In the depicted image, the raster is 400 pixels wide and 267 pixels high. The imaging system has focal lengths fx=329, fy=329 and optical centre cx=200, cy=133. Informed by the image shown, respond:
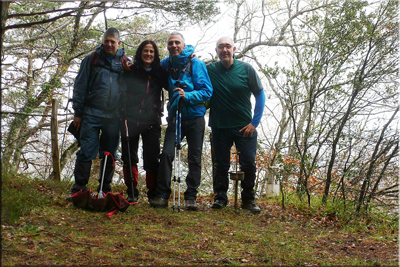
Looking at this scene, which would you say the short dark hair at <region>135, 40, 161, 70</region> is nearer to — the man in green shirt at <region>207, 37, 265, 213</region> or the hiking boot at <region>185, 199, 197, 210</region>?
the man in green shirt at <region>207, 37, 265, 213</region>

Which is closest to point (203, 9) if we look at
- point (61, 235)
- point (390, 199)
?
point (390, 199)

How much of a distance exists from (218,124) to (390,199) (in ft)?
8.51

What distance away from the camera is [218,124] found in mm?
4824

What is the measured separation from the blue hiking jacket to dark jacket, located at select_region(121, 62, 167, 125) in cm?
25

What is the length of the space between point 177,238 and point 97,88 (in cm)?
217

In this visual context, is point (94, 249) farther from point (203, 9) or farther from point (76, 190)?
point (203, 9)

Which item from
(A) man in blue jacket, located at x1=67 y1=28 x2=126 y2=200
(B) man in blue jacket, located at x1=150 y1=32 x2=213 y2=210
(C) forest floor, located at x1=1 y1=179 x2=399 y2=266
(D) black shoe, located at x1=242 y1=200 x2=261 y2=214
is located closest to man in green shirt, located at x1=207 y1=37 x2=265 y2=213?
(D) black shoe, located at x1=242 y1=200 x2=261 y2=214

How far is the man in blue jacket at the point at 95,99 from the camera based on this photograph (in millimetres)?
4160

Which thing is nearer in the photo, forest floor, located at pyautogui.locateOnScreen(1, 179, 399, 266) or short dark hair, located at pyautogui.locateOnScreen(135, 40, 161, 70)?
forest floor, located at pyautogui.locateOnScreen(1, 179, 399, 266)

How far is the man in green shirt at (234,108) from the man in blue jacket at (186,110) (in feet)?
1.25

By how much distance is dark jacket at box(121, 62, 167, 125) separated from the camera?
443 cm

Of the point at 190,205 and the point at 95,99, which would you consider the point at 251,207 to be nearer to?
the point at 190,205

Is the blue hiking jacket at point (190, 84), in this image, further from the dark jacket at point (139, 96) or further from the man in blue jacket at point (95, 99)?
the man in blue jacket at point (95, 99)

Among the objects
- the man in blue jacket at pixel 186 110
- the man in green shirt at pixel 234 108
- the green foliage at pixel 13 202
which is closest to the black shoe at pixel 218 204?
the man in green shirt at pixel 234 108
